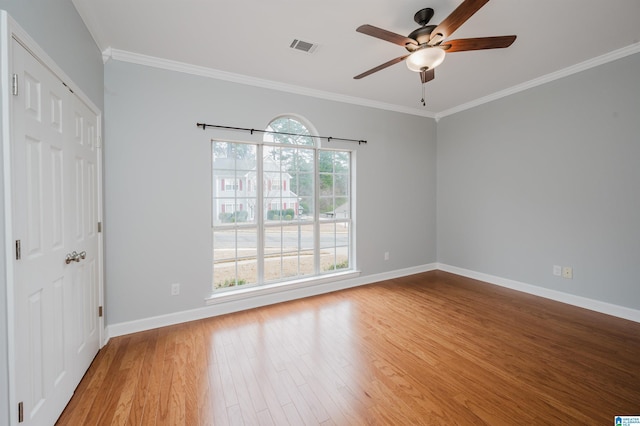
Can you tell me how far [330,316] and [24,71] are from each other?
9.98 feet

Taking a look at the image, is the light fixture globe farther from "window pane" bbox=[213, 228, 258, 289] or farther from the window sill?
the window sill

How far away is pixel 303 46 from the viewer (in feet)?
8.63

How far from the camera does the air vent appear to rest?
2.57 metres

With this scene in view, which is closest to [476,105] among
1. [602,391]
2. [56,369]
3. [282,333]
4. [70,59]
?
[602,391]

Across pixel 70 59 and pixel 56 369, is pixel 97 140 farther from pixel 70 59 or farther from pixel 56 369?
pixel 56 369

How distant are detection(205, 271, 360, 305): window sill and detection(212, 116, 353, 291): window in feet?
0.33

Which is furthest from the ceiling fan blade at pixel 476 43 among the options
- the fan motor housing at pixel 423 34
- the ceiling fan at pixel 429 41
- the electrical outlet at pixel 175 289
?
the electrical outlet at pixel 175 289

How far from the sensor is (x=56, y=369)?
1610 millimetres

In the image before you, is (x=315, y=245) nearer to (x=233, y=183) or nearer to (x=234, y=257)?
(x=234, y=257)

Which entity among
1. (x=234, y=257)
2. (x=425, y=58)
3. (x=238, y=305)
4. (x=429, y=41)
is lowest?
(x=238, y=305)

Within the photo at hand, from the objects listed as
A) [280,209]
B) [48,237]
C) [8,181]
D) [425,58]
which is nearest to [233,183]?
[280,209]

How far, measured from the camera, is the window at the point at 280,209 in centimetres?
327

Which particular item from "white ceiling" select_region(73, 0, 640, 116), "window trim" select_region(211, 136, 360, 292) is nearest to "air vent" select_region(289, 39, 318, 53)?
"white ceiling" select_region(73, 0, 640, 116)

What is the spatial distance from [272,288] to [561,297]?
371cm
